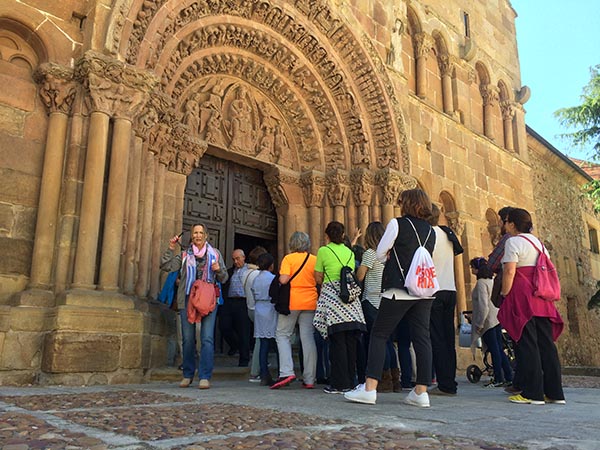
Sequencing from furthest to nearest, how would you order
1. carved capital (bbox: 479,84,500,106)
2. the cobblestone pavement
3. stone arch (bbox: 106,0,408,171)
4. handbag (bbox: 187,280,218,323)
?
carved capital (bbox: 479,84,500,106) < stone arch (bbox: 106,0,408,171) < handbag (bbox: 187,280,218,323) < the cobblestone pavement

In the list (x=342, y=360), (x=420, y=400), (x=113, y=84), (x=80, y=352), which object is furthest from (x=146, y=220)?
(x=420, y=400)

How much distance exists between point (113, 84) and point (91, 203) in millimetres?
1418

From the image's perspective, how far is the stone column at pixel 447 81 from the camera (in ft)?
41.1

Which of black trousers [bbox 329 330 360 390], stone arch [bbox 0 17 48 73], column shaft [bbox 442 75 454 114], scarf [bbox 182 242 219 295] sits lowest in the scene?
black trousers [bbox 329 330 360 390]

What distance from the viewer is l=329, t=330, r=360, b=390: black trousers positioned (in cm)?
486

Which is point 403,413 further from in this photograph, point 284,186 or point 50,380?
point 284,186

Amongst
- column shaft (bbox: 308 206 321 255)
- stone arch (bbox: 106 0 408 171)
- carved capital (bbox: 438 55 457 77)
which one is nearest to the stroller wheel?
column shaft (bbox: 308 206 321 255)

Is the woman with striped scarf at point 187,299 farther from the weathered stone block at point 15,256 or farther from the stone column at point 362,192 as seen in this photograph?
the stone column at point 362,192

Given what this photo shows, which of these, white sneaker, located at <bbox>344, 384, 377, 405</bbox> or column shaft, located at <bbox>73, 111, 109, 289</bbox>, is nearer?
white sneaker, located at <bbox>344, 384, 377, 405</bbox>

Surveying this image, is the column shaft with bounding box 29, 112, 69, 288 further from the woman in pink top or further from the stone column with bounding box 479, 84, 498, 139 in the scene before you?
the stone column with bounding box 479, 84, 498, 139

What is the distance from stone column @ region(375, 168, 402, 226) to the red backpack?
564 centimetres

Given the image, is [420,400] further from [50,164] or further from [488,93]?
[488,93]

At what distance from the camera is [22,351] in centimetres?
518

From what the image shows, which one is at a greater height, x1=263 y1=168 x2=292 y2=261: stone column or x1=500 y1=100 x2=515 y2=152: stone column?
x1=500 y1=100 x2=515 y2=152: stone column
